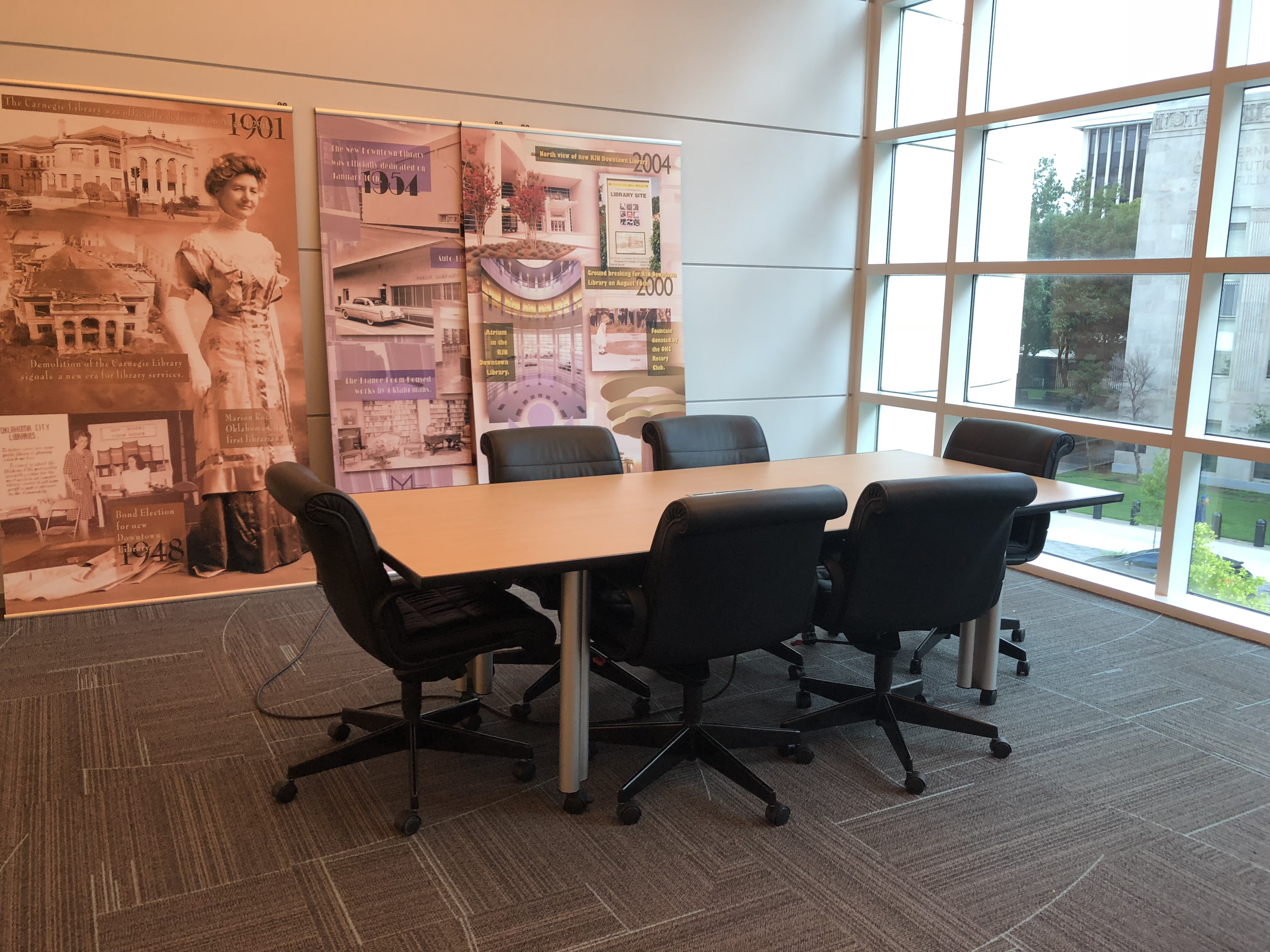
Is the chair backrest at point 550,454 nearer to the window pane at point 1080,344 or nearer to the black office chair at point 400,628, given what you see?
Result: the black office chair at point 400,628

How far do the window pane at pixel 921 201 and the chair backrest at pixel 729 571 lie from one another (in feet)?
12.7

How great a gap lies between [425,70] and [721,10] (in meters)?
1.91

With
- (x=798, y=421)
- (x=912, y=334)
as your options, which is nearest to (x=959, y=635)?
(x=798, y=421)

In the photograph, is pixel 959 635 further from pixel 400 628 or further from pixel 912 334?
pixel 912 334

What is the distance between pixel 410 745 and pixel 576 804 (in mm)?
525

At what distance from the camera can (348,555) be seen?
98.3 inches

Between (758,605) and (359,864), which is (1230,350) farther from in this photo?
(359,864)

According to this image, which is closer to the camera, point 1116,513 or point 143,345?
point 143,345

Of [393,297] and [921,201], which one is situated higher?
[921,201]

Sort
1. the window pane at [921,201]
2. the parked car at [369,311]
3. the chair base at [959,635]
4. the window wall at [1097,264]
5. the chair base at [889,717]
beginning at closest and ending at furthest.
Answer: the chair base at [889,717], the chair base at [959,635], the window wall at [1097,264], the parked car at [369,311], the window pane at [921,201]

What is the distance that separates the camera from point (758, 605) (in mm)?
2680

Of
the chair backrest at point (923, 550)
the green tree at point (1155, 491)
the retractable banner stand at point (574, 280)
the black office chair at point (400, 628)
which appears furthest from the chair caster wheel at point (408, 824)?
the green tree at point (1155, 491)

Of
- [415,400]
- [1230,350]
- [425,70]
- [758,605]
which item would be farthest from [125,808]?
[1230,350]

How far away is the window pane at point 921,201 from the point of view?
606 cm
